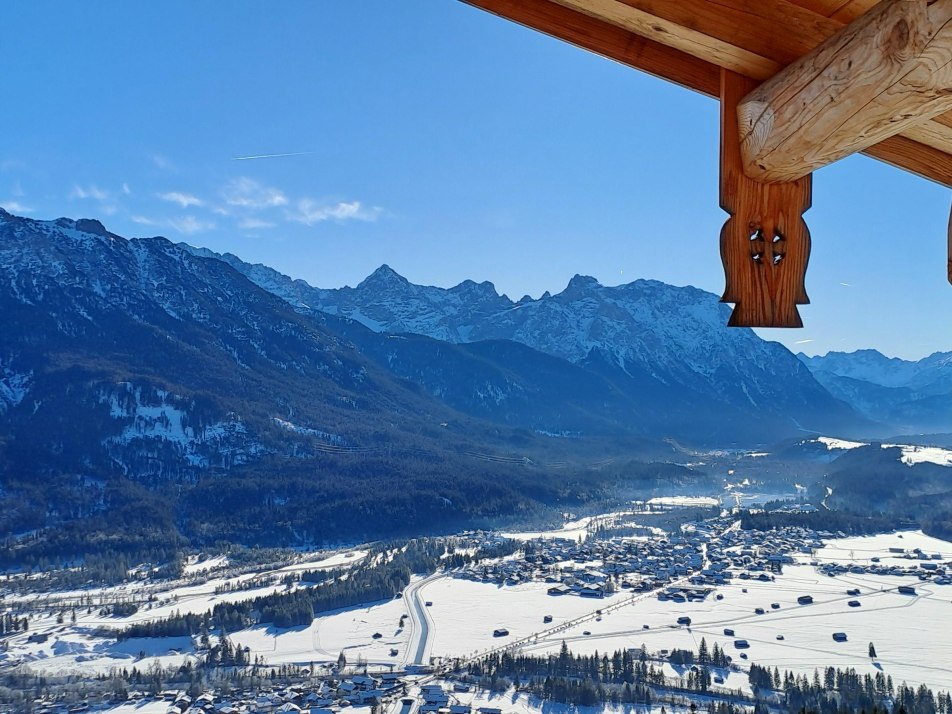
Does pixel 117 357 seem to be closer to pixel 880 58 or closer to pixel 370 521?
pixel 370 521

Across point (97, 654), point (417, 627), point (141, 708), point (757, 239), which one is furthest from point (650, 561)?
point (757, 239)

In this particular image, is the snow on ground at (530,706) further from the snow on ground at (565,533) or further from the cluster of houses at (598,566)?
the snow on ground at (565,533)

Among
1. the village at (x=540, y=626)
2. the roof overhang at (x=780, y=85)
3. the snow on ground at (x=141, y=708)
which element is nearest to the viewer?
the roof overhang at (x=780, y=85)

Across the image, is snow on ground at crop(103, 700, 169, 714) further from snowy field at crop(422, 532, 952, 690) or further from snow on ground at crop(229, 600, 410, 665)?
snowy field at crop(422, 532, 952, 690)

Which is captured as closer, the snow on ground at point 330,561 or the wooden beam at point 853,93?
the wooden beam at point 853,93

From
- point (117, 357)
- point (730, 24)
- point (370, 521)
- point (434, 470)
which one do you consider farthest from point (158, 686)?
point (117, 357)

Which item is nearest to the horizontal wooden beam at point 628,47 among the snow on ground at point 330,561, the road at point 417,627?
the road at point 417,627

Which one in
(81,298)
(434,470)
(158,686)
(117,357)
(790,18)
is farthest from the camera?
(81,298)
